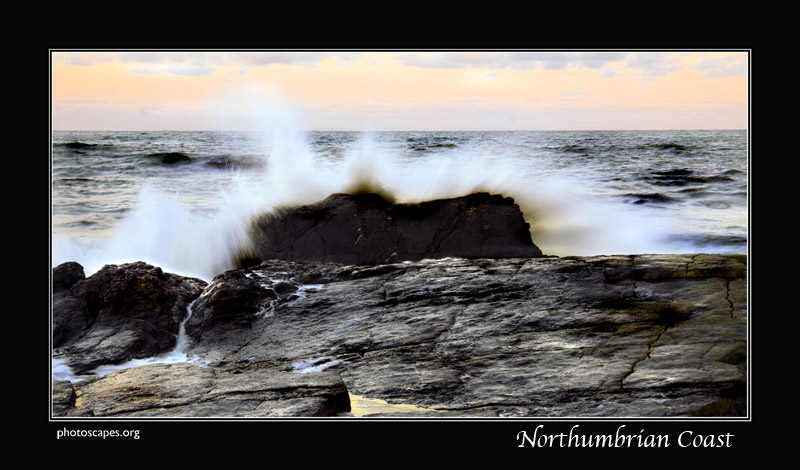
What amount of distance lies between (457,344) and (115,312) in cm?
299

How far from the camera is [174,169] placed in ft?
39.7

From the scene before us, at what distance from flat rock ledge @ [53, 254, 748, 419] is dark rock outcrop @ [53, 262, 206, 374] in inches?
4.5

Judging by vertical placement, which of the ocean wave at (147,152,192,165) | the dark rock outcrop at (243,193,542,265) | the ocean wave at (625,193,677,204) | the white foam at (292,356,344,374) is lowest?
the white foam at (292,356,344,374)

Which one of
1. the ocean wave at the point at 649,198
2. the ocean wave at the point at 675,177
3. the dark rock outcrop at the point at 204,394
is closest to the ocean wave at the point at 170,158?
the ocean wave at the point at 649,198

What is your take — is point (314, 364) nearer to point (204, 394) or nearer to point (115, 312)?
point (204, 394)

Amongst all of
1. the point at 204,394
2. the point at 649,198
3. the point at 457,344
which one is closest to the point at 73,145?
the point at 204,394

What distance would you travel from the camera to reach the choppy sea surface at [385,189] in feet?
24.6

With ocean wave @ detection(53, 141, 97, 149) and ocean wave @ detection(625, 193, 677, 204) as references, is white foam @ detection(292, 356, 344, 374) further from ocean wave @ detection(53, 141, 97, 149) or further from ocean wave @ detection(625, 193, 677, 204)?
ocean wave @ detection(625, 193, 677, 204)

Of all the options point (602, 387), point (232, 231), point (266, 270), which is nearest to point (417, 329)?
point (602, 387)

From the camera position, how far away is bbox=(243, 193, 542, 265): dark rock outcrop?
7.39m

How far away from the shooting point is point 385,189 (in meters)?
8.32

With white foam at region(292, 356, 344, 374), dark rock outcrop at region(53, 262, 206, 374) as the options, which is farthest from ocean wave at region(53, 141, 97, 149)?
white foam at region(292, 356, 344, 374)

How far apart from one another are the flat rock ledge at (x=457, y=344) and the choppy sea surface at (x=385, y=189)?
1370mm

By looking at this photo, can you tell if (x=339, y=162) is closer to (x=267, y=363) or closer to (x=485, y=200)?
(x=485, y=200)
